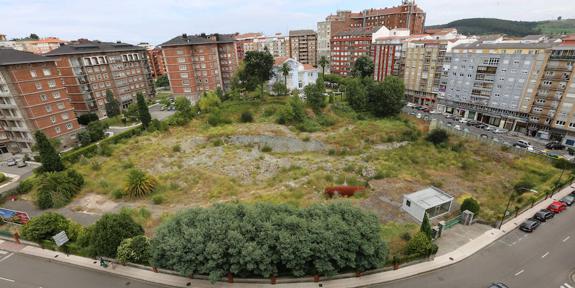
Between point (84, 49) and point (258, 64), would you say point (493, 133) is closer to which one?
point (258, 64)

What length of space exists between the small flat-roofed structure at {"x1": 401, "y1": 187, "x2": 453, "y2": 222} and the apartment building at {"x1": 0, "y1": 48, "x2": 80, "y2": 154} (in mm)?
69112

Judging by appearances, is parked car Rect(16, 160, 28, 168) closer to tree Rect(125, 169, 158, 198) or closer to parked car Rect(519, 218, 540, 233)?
tree Rect(125, 169, 158, 198)

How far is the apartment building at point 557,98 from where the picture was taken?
55.1m

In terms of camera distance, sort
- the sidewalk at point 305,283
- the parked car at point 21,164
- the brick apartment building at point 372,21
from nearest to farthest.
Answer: the sidewalk at point 305,283 < the parked car at point 21,164 < the brick apartment building at point 372,21

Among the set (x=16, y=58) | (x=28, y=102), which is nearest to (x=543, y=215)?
(x=28, y=102)

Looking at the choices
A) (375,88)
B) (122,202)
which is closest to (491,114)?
(375,88)

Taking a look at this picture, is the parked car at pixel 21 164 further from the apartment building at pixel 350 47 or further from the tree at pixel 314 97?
the apartment building at pixel 350 47

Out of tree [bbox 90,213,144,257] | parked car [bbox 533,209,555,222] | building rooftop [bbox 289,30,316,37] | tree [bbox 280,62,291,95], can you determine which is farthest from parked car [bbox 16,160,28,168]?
building rooftop [bbox 289,30,316,37]

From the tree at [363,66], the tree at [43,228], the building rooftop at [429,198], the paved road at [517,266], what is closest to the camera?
the paved road at [517,266]

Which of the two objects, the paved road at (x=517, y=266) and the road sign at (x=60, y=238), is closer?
the paved road at (x=517, y=266)

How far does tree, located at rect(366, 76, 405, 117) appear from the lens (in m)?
72.1

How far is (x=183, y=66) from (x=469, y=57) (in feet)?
275

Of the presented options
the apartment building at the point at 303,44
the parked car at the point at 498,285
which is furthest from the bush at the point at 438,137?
the apartment building at the point at 303,44

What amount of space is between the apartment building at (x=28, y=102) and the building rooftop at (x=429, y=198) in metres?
69.3
